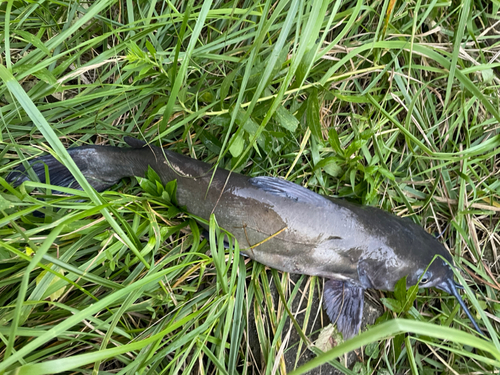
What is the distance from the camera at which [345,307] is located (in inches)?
87.1

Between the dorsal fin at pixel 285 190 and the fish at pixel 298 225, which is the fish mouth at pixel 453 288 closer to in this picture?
the fish at pixel 298 225

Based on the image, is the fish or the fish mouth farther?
the fish mouth

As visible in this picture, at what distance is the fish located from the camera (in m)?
2.04

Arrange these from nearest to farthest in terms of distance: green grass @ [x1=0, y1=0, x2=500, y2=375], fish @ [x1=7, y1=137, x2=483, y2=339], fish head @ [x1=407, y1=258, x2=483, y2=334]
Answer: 1. green grass @ [x1=0, y1=0, x2=500, y2=375]
2. fish @ [x1=7, y1=137, x2=483, y2=339]
3. fish head @ [x1=407, y1=258, x2=483, y2=334]

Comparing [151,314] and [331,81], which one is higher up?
[331,81]

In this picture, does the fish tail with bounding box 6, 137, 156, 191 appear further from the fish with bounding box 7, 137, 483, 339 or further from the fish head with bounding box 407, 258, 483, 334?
the fish head with bounding box 407, 258, 483, 334

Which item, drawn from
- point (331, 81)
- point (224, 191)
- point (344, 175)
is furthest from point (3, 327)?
point (331, 81)

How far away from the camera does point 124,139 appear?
215 cm

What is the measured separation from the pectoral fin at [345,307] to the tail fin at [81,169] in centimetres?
166

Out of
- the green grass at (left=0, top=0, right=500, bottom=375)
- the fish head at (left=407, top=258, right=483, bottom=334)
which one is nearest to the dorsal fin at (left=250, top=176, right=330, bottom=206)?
the green grass at (left=0, top=0, right=500, bottom=375)

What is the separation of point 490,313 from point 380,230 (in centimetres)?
120

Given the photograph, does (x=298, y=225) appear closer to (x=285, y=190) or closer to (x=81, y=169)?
(x=285, y=190)

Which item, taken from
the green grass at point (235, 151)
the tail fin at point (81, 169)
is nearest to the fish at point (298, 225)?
the tail fin at point (81, 169)

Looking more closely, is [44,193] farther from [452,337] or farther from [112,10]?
[452,337]
